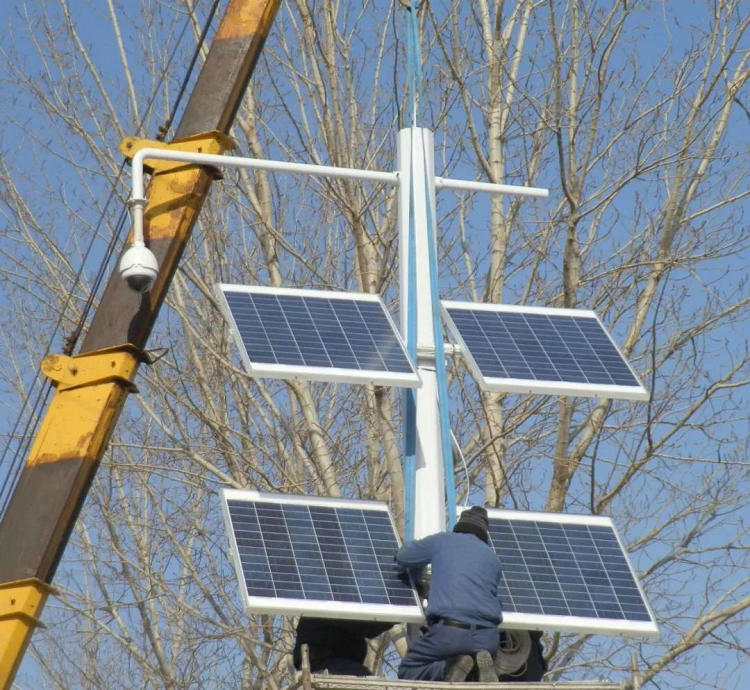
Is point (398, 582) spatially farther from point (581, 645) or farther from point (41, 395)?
point (581, 645)

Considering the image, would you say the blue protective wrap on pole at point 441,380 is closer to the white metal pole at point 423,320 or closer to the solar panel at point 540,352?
the white metal pole at point 423,320

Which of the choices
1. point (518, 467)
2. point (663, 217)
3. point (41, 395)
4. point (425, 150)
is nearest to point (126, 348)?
point (41, 395)

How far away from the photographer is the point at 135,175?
986 centimetres

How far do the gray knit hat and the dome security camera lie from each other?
247 cm

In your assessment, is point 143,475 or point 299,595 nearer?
point 299,595

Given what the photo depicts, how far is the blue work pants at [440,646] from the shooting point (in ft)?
27.1

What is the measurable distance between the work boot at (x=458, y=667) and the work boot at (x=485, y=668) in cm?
5

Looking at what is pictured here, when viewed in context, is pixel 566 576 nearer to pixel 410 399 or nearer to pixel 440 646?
pixel 440 646

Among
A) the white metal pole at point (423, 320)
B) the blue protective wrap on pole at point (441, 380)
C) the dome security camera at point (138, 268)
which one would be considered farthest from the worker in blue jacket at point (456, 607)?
the dome security camera at point (138, 268)

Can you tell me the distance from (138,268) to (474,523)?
2.64 m

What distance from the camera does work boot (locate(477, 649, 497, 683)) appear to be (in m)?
8.05

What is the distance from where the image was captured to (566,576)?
29.8ft

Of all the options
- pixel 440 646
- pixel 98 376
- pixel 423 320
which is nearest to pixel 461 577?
pixel 440 646

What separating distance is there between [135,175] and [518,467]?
650 cm
